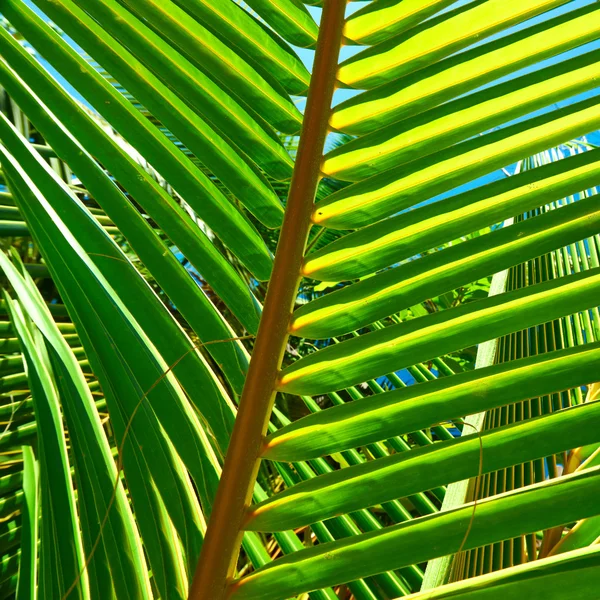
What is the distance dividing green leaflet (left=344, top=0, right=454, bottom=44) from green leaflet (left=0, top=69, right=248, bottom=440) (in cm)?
17

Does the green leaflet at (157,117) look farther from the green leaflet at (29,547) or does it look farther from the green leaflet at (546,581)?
the green leaflet at (29,547)

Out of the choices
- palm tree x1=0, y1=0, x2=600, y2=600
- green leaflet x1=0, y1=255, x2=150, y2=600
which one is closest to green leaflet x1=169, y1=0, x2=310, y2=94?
palm tree x1=0, y1=0, x2=600, y2=600

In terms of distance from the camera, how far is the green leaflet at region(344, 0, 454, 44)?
0.36 meters

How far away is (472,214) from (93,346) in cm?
24

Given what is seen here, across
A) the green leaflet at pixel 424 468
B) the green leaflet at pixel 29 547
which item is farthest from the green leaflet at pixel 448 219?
the green leaflet at pixel 29 547

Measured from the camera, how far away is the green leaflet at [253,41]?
360 mm

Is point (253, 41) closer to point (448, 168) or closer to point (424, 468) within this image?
point (448, 168)

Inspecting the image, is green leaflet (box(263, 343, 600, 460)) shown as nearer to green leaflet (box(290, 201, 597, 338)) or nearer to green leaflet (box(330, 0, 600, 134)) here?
green leaflet (box(290, 201, 597, 338))

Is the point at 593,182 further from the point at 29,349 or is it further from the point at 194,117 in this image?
the point at 29,349

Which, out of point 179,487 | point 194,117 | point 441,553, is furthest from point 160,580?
point 194,117

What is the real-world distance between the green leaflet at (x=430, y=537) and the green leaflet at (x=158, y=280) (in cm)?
10

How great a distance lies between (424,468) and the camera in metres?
0.27

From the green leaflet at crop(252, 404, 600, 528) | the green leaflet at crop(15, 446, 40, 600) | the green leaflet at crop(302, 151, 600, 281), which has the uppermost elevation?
Result: the green leaflet at crop(302, 151, 600, 281)

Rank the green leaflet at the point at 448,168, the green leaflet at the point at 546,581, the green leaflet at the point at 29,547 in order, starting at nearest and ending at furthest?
the green leaflet at the point at 546,581, the green leaflet at the point at 448,168, the green leaflet at the point at 29,547
